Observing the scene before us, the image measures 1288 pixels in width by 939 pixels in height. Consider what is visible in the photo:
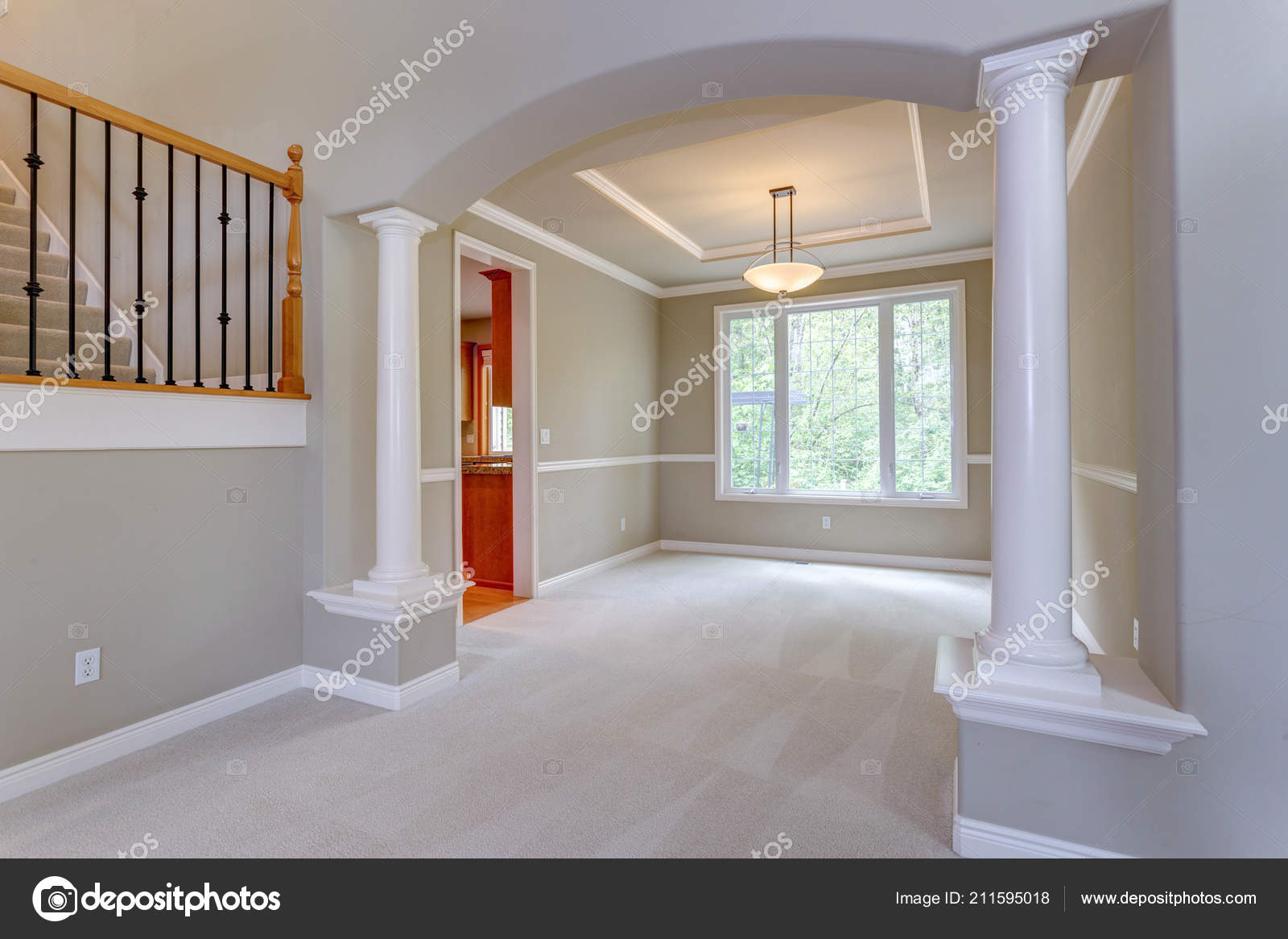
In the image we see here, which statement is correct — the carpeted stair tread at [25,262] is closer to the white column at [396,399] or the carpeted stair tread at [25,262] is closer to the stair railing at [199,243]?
the stair railing at [199,243]

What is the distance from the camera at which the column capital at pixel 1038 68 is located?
1.68 meters

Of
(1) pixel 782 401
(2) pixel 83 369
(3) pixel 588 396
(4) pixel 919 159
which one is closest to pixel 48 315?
(2) pixel 83 369

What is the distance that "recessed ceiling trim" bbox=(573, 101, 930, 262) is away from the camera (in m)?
3.83

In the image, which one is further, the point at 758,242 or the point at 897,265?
the point at 897,265

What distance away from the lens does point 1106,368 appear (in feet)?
9.09

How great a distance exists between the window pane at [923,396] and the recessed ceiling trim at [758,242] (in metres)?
0.91

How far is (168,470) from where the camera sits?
2404mm

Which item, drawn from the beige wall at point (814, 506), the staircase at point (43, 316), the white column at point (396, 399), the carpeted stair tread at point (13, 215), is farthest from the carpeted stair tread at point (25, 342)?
the beige wall at point (814, 506)

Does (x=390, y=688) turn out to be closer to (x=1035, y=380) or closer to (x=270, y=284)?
(x=270, y=284)

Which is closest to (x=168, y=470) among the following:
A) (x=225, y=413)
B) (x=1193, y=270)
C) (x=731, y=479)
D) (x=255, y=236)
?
(x=225, y=413)

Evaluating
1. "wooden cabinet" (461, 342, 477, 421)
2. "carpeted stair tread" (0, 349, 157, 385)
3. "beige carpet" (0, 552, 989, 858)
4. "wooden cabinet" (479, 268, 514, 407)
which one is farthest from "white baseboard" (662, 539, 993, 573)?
"carpeted stair tread" (0, 349, 157, 385)

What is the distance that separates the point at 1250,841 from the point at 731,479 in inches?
194

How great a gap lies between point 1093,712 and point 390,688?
2.45 metres

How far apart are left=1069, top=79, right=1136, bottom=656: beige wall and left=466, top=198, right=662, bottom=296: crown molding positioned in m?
3.04
